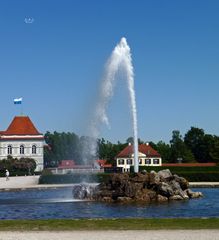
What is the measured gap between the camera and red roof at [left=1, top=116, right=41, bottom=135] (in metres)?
130

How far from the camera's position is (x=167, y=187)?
112ft

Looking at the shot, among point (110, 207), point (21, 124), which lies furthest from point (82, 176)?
point (21, 124)

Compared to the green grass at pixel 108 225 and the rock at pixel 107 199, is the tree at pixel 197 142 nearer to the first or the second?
the rock at pixel 107 199

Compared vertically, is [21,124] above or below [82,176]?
above

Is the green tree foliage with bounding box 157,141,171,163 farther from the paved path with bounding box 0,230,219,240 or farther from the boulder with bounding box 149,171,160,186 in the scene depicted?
the paved path with bounding box 0,230,219,240

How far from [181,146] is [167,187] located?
84.0 m

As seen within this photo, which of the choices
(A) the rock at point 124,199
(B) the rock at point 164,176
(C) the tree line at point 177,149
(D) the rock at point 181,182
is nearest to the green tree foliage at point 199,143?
(C) the tree line at point 177,149

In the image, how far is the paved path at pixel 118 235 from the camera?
14836mm

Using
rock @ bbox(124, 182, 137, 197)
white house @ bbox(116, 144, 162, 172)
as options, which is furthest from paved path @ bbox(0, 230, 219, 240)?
white house @ bbox(116, 144, 162, 172)

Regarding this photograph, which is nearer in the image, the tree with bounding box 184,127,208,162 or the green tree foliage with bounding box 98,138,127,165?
the tree with bounding box 184,127,208,162

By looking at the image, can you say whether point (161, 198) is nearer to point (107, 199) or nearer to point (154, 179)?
point (154, 179)

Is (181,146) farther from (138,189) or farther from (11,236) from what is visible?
(11,236)

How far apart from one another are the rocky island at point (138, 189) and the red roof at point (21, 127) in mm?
95594

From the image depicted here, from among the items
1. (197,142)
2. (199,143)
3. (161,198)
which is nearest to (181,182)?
(161,198)
